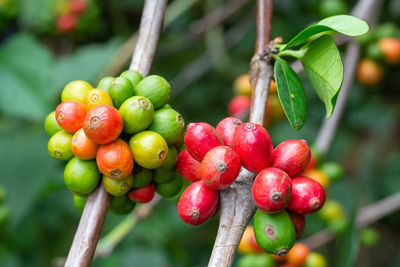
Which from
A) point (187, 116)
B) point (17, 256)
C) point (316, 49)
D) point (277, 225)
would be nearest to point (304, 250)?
point (277, 225)

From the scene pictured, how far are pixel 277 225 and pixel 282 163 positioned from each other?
0.18 m

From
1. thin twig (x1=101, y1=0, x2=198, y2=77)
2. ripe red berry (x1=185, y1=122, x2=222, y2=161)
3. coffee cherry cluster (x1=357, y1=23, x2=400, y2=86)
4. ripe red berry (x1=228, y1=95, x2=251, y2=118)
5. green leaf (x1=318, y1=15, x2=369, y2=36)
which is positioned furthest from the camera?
thin twig (x1=101, y1=0, x2=198, y2=77)

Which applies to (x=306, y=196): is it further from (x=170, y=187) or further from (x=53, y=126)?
(x=53, y=126)

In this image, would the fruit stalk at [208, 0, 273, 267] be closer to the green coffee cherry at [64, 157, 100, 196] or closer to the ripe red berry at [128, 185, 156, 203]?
the ripe red berry at [128, 185, 156, 203]

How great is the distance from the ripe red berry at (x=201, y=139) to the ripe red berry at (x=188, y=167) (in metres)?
0.07

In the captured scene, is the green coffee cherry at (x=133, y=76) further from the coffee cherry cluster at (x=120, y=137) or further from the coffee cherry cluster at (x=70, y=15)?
the coffee cherry cluster at (x=70, y=15)

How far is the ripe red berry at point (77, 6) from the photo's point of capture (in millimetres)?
3723

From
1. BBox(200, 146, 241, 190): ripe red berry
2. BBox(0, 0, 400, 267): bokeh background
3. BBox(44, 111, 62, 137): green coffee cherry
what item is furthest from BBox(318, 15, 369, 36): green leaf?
BBox(0, 0, 400, 267): bokeh background

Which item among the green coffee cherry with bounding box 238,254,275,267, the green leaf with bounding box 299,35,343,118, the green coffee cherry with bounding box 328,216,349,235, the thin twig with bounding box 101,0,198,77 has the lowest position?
the green coffee cherry with bounding box 238,254,275,267

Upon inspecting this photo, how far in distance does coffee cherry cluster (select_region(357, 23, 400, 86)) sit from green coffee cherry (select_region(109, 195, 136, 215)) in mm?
2505

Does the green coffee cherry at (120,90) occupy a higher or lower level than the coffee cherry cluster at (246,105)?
lower

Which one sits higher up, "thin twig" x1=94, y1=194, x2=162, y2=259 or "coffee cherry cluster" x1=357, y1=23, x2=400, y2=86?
"coffee cherry cluster" x1=357, y1=23, x2=400, y2=86

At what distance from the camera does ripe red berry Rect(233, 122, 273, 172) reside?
110 centimetres

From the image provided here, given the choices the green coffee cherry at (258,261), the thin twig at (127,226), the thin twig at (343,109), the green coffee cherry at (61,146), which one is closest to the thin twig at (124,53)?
the thin twig at (127,226)
